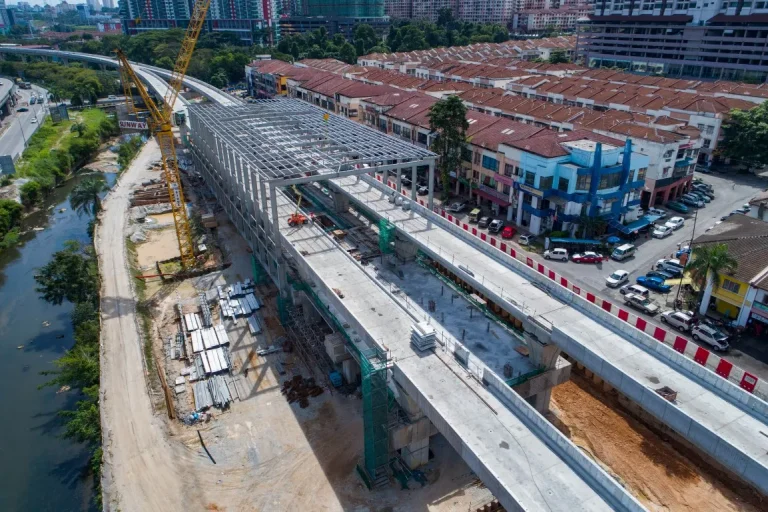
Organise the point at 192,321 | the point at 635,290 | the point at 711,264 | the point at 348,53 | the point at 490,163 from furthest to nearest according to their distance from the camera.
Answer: the point at 348,53 → the point at 490,163 → the point at 635,290 → the point at 192,321 → the point at 711,264

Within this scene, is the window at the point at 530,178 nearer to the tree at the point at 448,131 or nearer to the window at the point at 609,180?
the window at the point at 609,180

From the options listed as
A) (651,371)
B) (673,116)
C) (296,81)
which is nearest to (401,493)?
(651,371)

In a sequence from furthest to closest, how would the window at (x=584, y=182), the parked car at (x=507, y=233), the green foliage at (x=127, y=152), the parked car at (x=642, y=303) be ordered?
the green foliage at (x=127, y=152) < the parked car at (x=507, y=233) < the window at (x=584, y=182) < the parked car at (x=642, y=303)

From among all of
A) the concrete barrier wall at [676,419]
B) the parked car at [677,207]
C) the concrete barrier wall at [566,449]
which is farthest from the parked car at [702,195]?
the concrete barrier wall at [566,449]

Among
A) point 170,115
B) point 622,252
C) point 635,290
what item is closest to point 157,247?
point 170,115

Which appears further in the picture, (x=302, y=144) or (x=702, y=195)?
(x=702, y=195)

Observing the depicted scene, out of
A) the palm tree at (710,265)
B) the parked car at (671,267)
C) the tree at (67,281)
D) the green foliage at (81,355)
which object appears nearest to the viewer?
the green foliage at (81,355)

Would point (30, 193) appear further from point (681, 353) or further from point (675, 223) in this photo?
point (675, 223)
